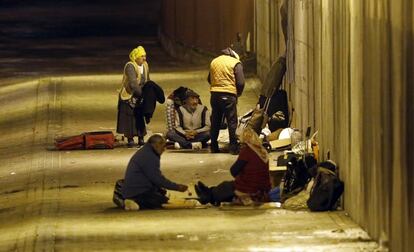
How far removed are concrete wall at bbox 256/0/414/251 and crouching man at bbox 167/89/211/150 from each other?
2.42 m

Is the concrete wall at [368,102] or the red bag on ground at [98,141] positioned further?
the red bag on ground at [98,141]

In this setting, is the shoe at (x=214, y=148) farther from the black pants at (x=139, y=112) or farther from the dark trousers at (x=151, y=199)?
the dark trousers at (x=151, y=199)

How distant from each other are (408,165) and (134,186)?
5.15m

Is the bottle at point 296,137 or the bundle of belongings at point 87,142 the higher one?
the bottle at point 296,137

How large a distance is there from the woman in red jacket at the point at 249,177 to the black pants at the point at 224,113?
14.9ft

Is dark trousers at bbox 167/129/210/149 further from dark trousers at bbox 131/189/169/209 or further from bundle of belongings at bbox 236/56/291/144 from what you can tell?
dark trousers at bbox 131/189/169/209

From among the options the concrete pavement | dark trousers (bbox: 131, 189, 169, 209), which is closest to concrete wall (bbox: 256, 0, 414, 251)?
the concrete pavement

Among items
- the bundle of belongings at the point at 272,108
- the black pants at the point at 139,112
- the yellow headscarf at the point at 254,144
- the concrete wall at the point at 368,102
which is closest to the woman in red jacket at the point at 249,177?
the yellow headscarf at the point at 254,144

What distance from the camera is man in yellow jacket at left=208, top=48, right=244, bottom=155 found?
2378 centimetres

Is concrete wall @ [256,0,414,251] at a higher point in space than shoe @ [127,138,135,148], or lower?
higher

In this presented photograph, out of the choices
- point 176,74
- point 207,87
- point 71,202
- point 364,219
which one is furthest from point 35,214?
point 176,74

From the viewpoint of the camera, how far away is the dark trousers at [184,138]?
80.0ft

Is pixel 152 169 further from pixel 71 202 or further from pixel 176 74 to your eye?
pixel 176 74

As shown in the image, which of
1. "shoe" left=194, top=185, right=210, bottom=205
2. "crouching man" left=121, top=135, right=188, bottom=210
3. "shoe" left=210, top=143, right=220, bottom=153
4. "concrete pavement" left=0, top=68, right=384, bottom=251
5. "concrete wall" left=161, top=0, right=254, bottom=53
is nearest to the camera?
"concrete pavement" left=0, top=68, right=384, bottom=251
